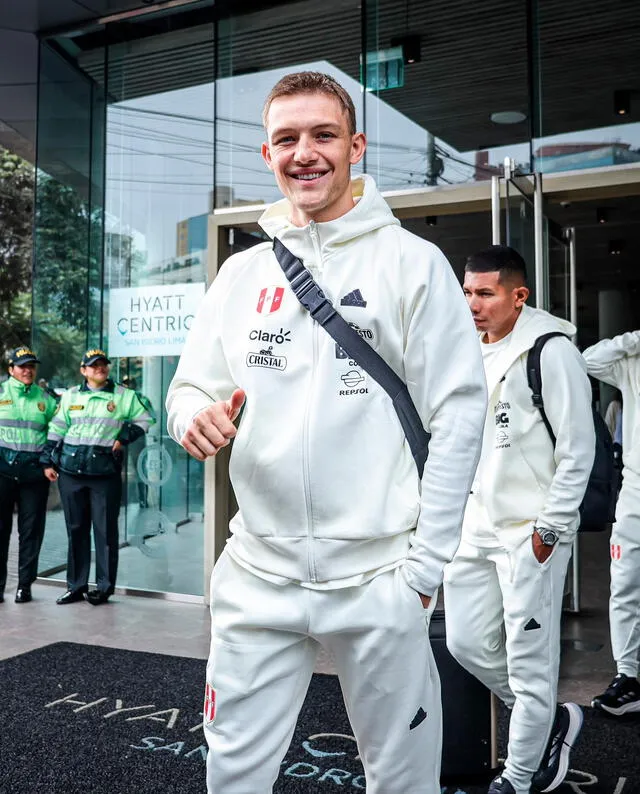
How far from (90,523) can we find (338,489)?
17.5 ft

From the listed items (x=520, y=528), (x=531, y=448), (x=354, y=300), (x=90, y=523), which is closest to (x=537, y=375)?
(x=531, y=448)

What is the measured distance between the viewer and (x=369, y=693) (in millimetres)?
1761

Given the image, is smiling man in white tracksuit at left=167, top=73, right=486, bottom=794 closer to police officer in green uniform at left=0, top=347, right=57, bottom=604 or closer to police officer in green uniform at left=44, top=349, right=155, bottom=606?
police officer in green uniform at left=44, top=349, right=155, bottom=606

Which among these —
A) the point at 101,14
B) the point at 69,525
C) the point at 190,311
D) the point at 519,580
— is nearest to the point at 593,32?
the point at 190,311

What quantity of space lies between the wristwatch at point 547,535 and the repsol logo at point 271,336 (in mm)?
1413

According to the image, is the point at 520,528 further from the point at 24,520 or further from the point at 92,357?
the point at 24,520

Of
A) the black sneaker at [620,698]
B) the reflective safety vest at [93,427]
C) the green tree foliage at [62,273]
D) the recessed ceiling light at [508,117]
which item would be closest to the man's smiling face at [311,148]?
the black sneaker at [620,698]

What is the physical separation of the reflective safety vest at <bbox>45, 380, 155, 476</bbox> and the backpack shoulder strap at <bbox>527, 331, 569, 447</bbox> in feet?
13.7

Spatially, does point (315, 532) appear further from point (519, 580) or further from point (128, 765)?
point (128, 765)

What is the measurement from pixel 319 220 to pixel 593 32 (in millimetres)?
5025

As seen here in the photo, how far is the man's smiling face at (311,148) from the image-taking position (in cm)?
183

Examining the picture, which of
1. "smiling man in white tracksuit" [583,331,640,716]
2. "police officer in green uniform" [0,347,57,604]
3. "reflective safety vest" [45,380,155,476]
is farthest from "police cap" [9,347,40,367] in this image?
"smiling man in white tracksuit" [583,331,640,716]

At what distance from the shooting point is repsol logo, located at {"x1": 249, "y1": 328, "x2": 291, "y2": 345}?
183 cm

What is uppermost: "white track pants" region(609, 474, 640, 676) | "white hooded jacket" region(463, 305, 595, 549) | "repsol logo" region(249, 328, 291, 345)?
"repsol logo" region(249, 328, 291, 345)
